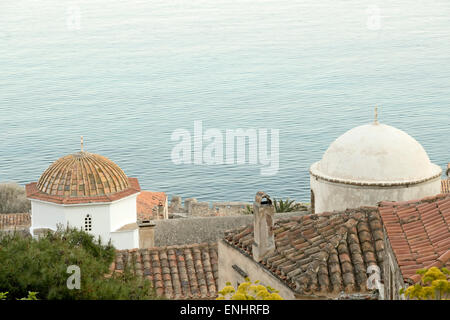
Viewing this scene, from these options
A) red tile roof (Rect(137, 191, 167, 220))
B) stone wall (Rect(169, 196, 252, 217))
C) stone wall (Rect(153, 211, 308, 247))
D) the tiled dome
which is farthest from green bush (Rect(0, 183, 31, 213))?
the tiled dome

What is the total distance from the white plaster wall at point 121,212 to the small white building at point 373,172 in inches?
600

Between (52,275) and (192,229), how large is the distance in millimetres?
31245

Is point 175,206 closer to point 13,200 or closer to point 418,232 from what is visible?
point 13,200

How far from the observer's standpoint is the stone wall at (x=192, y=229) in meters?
42.6

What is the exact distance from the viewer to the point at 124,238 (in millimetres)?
38438

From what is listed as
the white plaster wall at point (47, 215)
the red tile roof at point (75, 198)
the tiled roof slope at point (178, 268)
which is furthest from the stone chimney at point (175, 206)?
the tiled roof slope at point (178, 268)

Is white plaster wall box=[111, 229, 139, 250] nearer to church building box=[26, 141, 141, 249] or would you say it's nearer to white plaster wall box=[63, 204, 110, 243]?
church building box=[26, 141, 141, 249]

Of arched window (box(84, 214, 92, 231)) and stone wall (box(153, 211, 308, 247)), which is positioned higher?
arched window (box(84, 214, 92, 231))

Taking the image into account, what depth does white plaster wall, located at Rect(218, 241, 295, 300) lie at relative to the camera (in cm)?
1644

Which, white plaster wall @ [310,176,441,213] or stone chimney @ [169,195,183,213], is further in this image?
stone chimney @ [169,195,183,213]

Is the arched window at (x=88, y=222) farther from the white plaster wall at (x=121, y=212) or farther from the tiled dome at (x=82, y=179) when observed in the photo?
the tiled dome at (x=82, y=179)

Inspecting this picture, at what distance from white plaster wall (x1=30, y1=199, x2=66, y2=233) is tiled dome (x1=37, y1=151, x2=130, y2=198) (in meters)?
0.57
